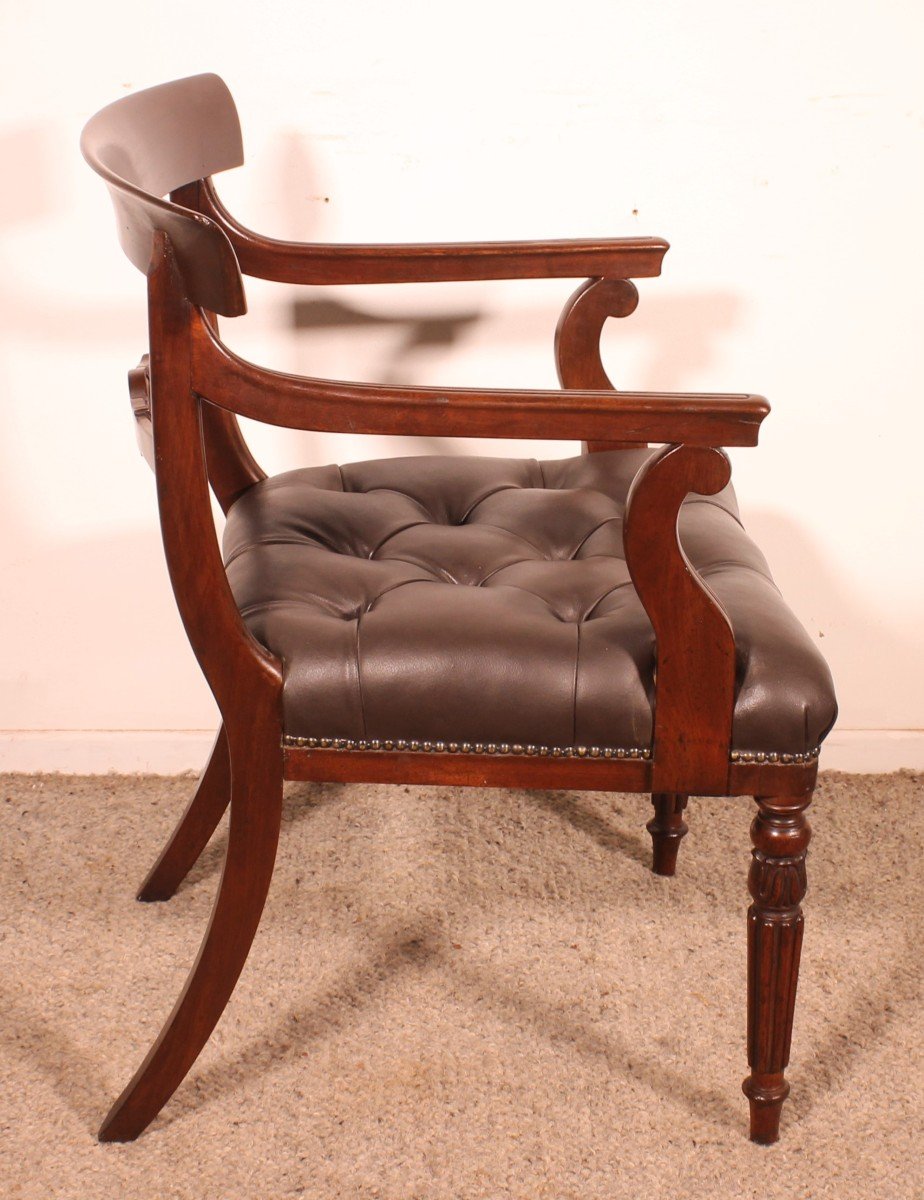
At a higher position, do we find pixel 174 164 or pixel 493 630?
pixel 174 164

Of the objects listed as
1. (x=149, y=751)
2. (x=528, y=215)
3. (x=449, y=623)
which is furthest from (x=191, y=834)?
(x=528, y=215)

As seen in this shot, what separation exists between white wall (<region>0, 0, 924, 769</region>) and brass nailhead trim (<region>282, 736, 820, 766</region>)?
0.74 metres

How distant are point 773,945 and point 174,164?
3.01ft

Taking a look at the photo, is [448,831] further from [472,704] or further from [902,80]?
[902,80]

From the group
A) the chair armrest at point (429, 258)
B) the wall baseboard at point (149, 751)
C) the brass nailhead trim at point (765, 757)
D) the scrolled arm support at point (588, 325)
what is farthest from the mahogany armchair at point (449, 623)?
the wall baseboard at point (149, 751)

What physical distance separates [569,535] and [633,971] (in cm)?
53

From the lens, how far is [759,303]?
1.70 m

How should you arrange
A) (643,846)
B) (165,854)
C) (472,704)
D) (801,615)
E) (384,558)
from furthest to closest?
(801,615) < (643,846) < (165,854) < (384,558) < (472,704)

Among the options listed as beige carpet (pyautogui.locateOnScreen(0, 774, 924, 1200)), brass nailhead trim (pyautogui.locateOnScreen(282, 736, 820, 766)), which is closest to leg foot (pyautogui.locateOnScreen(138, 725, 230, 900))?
beige carpet (pyautogui.locateOnScreen(0, 774, 924, 1200))

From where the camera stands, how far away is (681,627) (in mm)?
1065

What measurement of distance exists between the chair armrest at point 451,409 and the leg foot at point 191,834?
63cm

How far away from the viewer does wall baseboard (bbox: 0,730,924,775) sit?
1.93 meters

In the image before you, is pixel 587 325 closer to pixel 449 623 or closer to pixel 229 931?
pixel 449 623

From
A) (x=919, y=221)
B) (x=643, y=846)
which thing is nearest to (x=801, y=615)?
(x=643, y=846)
